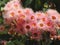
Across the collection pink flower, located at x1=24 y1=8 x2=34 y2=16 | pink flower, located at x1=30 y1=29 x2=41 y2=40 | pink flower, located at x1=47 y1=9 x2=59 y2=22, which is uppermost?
pink flower, located at x1=24 y1=8 x2=34 y2=16

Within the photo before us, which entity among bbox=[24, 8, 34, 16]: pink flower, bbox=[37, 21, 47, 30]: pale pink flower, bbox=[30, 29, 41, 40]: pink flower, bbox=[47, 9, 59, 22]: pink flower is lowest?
bbox=[30, 29, 41, 40]: pink flower

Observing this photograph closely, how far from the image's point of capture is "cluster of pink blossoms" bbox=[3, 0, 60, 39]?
3.60ft

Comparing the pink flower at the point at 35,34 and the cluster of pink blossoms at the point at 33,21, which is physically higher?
the cluster of pink blossoms at the point at 33,21

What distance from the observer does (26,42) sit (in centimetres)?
118

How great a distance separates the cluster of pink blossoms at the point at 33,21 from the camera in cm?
110

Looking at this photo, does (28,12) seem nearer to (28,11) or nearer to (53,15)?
(28,11)

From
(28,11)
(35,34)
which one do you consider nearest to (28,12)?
(28,11)

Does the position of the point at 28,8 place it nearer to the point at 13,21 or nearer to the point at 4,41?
the point at 13,21

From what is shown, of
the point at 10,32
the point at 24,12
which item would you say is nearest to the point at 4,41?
the point at 10,32

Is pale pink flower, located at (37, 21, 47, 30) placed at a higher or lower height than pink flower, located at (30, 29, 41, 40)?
higher

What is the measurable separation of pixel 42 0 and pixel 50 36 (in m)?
0.21

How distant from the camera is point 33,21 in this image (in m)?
1.11

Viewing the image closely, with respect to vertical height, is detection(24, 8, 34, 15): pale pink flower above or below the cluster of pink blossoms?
above

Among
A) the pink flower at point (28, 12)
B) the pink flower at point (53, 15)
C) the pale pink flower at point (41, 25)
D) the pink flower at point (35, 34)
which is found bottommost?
the pink flower at point (35, 34)
